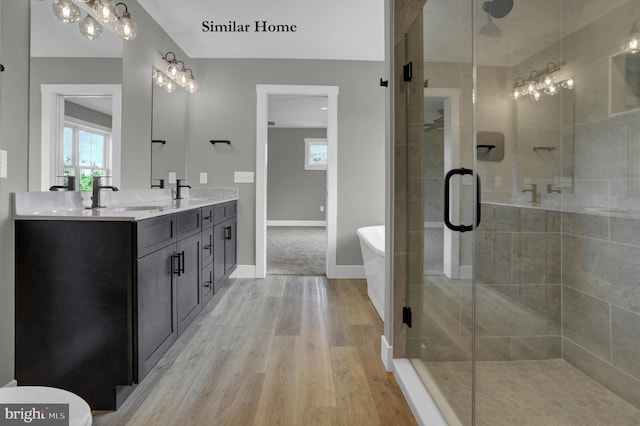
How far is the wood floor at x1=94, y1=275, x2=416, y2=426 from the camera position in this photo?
5.38 ft

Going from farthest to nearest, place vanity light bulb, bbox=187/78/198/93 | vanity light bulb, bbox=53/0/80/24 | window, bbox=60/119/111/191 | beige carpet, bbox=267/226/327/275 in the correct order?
beige carpet, bbox=267/226/327/275 < vanity light bulb, bbox=187/78/198/93 < window, bbox=60/119/111/191 < vanity light bulb, bbox=53/0/80/24

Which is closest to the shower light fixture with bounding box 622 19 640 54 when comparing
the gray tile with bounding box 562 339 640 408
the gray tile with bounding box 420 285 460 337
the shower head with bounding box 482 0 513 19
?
the shower head with bounding box 482 0 513 19

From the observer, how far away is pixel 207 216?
294 cm

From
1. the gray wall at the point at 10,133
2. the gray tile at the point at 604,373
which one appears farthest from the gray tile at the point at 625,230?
the gray wall at the point at 10,133

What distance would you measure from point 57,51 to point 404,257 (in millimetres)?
2166

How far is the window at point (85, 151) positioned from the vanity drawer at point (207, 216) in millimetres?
699

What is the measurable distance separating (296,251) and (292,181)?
3.84 metres

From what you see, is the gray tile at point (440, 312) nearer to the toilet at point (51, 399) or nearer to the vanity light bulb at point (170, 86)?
the toilet at point (51, 399)

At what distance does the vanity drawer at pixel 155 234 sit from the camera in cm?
174

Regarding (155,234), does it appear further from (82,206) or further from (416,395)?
(416,395)

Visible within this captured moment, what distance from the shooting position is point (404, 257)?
2035 millimetres

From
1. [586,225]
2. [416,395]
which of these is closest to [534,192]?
[586,225]

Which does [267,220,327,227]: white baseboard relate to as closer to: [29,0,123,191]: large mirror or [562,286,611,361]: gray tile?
[29,0,123,191]: large mirror

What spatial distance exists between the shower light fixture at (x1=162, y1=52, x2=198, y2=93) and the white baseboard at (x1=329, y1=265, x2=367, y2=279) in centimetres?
250
